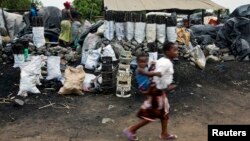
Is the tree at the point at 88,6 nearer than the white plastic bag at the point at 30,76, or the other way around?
the white plastic bag at the point at 30,76

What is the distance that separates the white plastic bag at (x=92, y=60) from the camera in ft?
32.9

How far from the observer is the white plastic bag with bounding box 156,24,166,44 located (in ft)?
34.8

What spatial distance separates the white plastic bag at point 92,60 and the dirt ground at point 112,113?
168 cm

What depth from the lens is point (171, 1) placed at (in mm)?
18469

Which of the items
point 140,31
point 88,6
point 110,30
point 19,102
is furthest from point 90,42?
point 88,6

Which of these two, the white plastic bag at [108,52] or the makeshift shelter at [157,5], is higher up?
the makeshift shelter at [157,5]

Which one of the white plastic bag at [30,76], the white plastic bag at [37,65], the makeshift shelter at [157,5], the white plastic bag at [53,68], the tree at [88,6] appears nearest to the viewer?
the white plastic bag at [30,76]

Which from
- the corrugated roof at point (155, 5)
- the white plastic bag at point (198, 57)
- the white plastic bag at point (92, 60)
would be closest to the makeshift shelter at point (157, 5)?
the corrugated roof at point (155, 5)

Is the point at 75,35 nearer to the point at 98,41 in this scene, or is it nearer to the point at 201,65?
the point at 98,41

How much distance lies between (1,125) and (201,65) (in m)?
6.08

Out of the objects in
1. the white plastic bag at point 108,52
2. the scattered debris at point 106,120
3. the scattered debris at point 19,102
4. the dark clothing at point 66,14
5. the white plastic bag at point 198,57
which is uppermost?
the dark clothing at point 66,14

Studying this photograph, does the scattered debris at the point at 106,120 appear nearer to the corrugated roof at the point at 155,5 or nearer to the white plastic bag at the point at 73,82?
the white plastic bag at the point at 73,82

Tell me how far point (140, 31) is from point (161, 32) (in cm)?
58

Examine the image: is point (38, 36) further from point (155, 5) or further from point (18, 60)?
point (155, 5)
